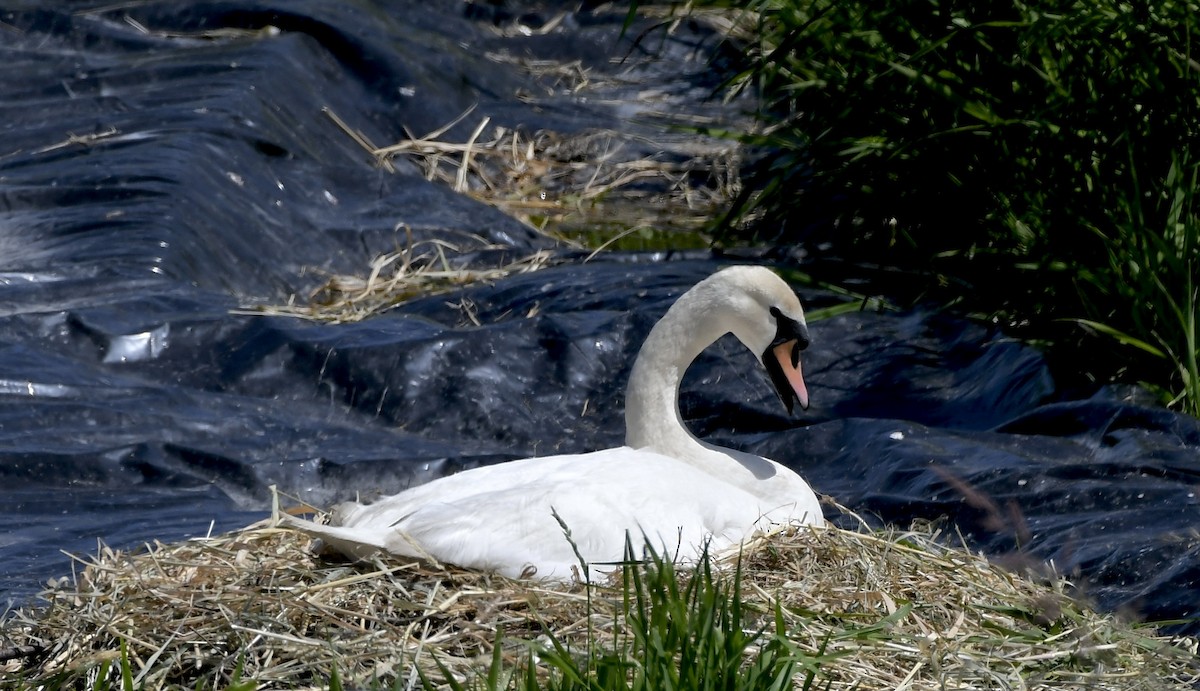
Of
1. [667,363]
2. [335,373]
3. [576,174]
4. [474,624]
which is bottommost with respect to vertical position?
[576,174]

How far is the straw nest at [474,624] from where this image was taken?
2615mm

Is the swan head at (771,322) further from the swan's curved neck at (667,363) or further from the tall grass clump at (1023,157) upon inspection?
the tall grass clump at (1023,157)

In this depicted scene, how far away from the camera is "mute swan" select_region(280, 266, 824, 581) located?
9.87ft

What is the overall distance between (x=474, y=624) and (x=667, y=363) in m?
1.27

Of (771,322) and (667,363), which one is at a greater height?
(771,322)

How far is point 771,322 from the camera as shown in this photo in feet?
12.6

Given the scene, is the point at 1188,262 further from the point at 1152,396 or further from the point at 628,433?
the point at 628,433

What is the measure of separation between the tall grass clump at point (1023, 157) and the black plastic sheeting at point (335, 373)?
278mm

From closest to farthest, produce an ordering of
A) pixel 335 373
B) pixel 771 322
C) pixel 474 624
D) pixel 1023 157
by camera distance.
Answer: pixel 474 624
pixel 771 322
pixel 335 373
pixel 1023 157

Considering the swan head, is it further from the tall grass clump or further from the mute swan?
the tall grass clump

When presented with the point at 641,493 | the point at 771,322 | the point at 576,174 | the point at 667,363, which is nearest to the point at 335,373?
the point at 667,363

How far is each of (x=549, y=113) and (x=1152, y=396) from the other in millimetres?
5128

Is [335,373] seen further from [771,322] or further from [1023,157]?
[1023,157]

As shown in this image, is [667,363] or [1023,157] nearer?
[667,363]
